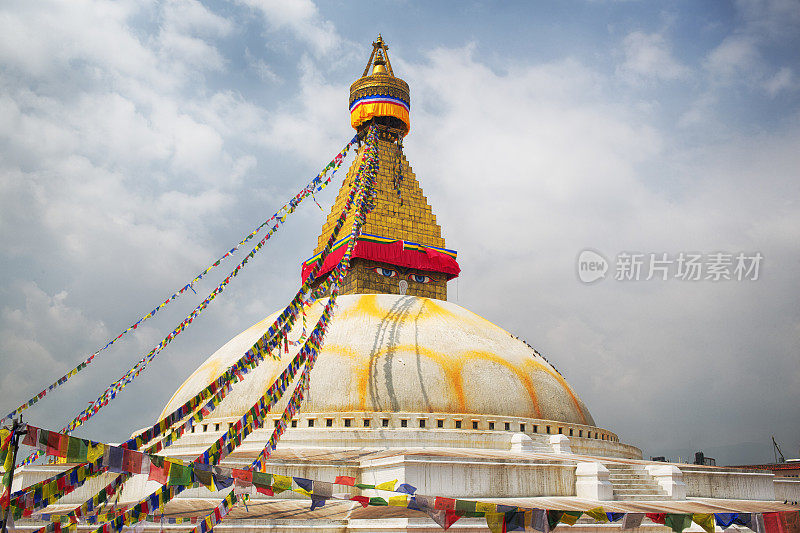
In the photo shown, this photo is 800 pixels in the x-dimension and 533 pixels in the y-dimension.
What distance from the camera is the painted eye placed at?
21.3 meters

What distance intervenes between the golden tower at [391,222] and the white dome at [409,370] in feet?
5.46

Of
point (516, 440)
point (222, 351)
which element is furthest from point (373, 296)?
point (516, 440)

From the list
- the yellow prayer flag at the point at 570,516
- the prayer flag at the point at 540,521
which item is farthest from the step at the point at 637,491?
the prayer flag at the point at 540,521

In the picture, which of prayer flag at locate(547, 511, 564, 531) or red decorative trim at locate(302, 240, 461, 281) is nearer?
prayer flag at locate(547, 511, 564, 531)

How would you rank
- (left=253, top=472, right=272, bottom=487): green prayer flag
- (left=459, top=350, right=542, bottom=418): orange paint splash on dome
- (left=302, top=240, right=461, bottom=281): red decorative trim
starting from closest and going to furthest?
(left=253, top=472, right=272, bottom=487): green prayer flag < (left=459, top=350, right=542, bottom=418): orange paint splash on dome < (left=302, top=240, right=461, bottom=281): red decorative trim

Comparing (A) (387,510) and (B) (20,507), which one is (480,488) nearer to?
(A) (387,510)

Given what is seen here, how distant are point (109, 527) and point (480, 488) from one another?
24.0 ft

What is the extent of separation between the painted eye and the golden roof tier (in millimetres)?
5845

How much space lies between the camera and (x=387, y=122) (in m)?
24.1

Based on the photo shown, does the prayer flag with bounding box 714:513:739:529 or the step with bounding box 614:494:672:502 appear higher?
the prayer flag with bounding box 714:513:739:529

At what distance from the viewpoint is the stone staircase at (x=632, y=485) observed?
13.5 m

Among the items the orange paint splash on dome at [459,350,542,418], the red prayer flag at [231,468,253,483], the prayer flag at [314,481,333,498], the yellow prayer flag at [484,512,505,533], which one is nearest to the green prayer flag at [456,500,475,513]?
the yellow prayer flag at [484,512,505,533]

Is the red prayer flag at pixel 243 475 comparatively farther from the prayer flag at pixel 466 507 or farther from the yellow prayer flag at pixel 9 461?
the prayer flag at pixel 466 507

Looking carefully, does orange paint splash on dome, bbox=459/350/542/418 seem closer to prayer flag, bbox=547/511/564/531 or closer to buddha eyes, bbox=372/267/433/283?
buddha eyes, bbox=372/267/433/283
